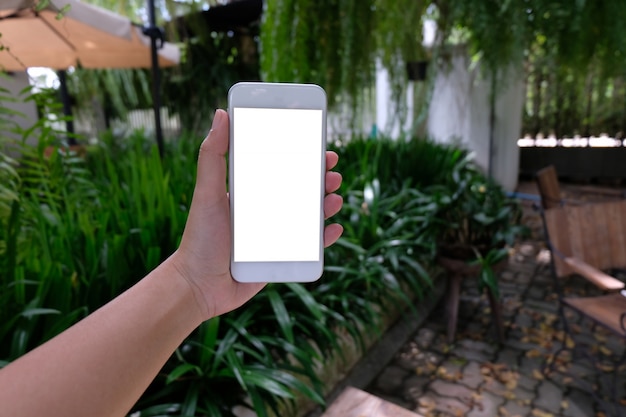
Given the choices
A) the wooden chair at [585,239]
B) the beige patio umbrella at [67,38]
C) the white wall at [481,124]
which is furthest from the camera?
the white wall at [481,124]

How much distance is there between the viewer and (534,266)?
145 inches

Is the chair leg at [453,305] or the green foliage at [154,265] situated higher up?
the green foliage at [154,265]

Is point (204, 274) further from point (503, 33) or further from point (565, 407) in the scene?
point (565, 407)

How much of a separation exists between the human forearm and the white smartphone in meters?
0.12

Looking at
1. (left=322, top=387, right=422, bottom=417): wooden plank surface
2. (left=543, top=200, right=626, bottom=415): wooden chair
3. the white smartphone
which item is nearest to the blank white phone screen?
the white smartphone

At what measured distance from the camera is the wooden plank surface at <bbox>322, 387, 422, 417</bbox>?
45.3 inches

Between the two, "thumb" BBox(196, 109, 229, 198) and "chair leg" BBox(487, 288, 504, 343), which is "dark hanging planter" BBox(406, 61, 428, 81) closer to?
"chair leg" BBox(487, 288, 504, 343)

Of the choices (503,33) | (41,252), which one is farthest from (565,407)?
(41,252)

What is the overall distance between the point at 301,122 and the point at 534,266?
362 cm

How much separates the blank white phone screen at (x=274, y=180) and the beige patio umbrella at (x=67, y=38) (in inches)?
21.6

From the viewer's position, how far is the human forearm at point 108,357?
19.7 inches

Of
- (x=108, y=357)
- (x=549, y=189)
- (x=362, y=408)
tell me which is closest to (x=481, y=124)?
(x=549, y=189)

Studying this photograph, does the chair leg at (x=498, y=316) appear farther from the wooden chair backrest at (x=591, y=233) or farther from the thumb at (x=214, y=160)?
the thumb at (x=214, y=160)


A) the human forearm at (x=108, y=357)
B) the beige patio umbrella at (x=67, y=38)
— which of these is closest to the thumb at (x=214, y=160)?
the human forearm at (x=108, y=357)
